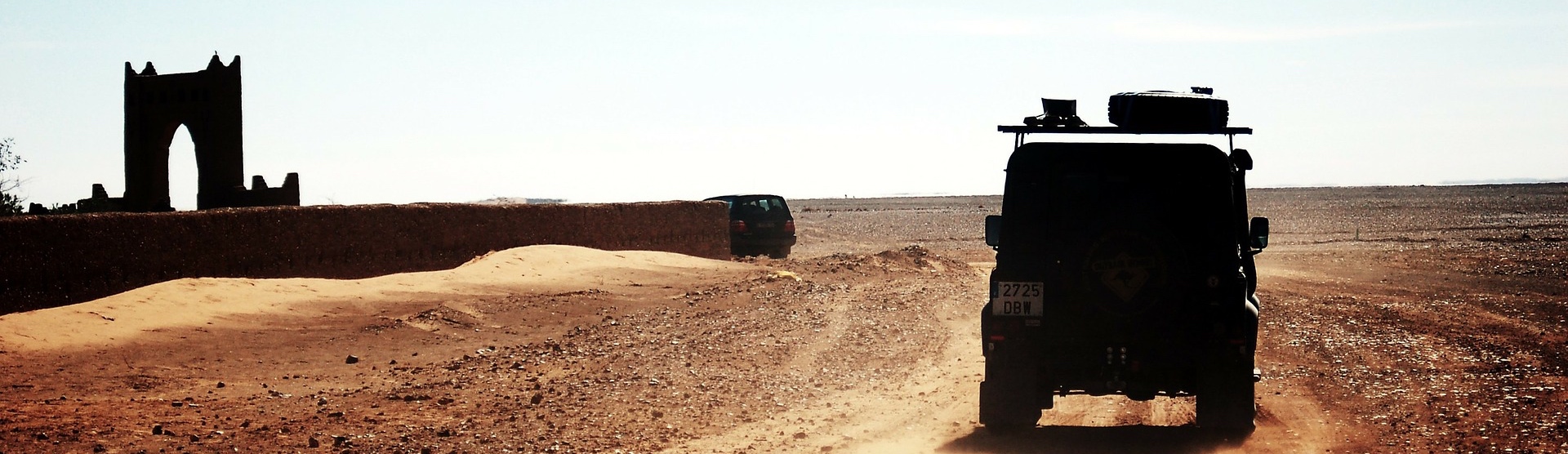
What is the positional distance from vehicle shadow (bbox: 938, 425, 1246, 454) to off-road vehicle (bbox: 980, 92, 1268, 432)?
16cm

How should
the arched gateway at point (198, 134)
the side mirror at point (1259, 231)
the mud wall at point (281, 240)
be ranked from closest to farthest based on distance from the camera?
1. the side mirror at point (1259, 231)
2. the mud wall at point (281, 240)
3. the arched gateway at point (198, 134)

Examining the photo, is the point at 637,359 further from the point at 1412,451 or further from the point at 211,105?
the point at 211,105

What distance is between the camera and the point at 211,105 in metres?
24.1

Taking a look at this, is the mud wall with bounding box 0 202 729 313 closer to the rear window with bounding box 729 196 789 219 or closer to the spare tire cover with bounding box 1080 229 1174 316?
the rear window with bounding box 729 196 789 219

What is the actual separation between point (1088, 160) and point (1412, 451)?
2.79 meters

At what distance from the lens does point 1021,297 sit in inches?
368

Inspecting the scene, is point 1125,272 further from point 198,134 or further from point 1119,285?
point 198,134

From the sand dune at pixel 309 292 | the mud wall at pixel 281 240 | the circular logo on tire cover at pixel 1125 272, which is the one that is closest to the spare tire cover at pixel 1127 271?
the circular logo on tire cover at pixel 1125 272

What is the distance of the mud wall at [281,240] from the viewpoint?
15703mm

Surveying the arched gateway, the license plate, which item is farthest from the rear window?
the license plate

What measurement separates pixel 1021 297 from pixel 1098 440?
1.12 meters

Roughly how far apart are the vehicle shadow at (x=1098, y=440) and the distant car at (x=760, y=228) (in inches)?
937

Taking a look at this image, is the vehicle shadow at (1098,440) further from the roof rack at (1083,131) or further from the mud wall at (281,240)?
the mud wall at (281,240)

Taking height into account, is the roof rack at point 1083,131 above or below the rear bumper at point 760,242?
above
